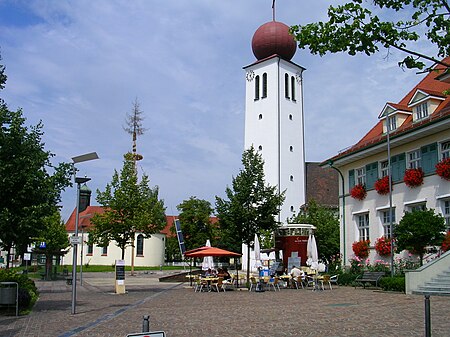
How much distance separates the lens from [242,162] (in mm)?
31109

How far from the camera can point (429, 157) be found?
25.3m

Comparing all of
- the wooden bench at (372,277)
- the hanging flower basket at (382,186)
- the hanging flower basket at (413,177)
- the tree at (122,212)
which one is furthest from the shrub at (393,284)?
the tree at (122,212)

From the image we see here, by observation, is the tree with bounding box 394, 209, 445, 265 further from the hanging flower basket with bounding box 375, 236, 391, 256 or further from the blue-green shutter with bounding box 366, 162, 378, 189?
the blue-green shutter with bounding box 366, 162, 378, 189

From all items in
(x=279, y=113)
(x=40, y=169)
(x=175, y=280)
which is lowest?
(x=175, y=280)

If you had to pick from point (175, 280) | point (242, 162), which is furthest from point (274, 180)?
point (242, 162)

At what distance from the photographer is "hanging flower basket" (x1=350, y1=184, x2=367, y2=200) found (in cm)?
3040

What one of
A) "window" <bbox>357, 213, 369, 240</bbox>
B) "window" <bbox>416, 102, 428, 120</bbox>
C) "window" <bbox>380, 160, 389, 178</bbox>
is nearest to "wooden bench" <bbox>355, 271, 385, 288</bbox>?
"window" <bbox>357, 213, 369, 240</bbox>

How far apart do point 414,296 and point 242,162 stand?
13800 millimetres

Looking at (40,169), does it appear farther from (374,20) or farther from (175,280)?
(175,280)

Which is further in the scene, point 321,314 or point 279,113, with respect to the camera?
point 279,113

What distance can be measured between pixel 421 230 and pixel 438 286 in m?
3.03

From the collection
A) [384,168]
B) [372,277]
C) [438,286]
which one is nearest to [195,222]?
[384,168]

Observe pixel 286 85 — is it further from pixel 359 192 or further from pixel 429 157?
pixel 429 157

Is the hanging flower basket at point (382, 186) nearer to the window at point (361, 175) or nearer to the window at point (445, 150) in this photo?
the window at point (361, 175)
